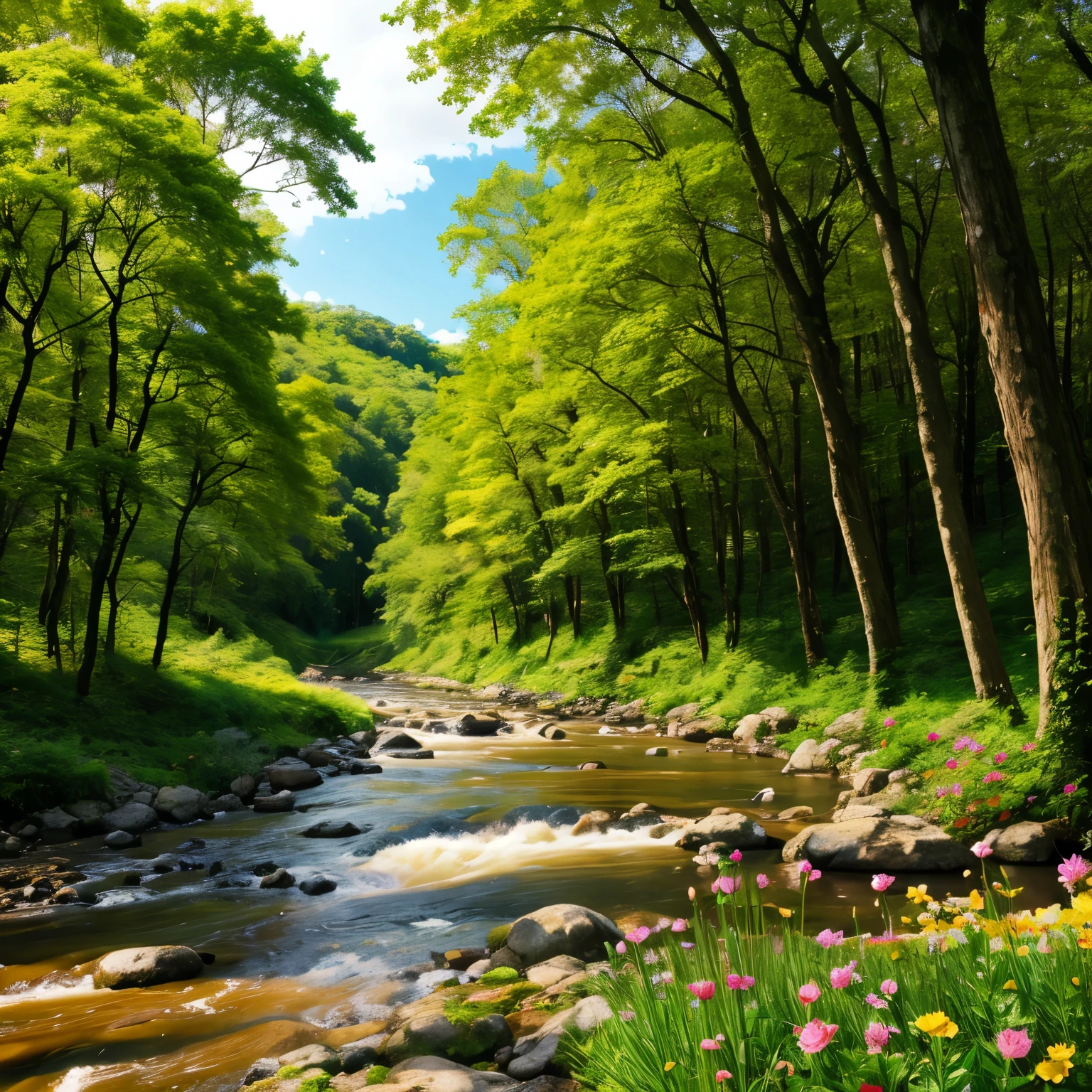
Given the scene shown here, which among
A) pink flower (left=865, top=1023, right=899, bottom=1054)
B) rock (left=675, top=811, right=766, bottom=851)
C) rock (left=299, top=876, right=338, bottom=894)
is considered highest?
pink flower (left=865, top=1023, right=899, bottom=1054)

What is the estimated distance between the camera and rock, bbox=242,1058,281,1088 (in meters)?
3.98

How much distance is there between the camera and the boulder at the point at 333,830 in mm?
9719

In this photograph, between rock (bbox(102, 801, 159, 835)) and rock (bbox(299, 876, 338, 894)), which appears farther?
rock (bbox(102, 801, 159, 835))

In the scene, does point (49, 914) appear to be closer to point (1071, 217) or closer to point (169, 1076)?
point (169, 1076)

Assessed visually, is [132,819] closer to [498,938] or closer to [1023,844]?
[498,938]

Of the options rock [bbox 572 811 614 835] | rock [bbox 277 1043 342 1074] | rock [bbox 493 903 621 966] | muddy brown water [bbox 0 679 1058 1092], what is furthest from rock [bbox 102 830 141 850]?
rock [bbox 277 1043 342 1074]

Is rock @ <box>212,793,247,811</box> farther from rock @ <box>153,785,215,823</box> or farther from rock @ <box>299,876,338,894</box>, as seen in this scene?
rock @ <box>299,876,338,894</box>

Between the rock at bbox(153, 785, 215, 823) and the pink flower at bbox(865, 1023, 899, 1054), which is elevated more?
the pink flower at bbox(865, 1023, 899, 1054)

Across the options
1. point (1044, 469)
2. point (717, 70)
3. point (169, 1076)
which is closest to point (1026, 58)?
point (717, 70)

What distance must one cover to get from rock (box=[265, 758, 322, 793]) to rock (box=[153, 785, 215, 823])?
1665 millimetres

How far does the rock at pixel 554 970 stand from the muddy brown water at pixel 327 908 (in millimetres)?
865

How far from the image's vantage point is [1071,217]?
562 inches

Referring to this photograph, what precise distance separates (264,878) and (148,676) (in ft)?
26.7

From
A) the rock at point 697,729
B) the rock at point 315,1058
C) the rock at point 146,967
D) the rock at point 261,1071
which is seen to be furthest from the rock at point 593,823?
the rock at point 697,729
